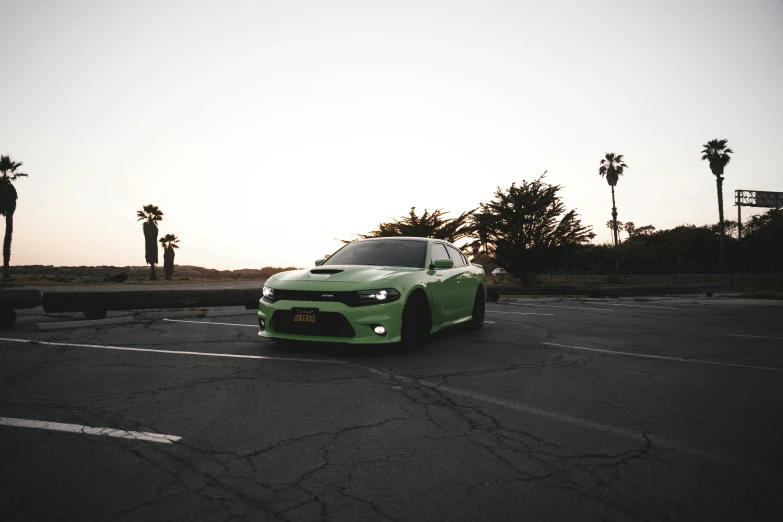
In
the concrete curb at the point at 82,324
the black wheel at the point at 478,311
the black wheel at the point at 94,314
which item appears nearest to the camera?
the concrete curb at the point at 82,324

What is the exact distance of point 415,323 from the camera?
701cm

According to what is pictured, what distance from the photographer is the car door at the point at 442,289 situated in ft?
24.8

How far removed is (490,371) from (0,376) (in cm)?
500

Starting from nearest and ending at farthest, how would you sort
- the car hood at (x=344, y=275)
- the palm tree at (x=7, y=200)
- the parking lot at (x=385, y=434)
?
the parking lot at (x=385, y=434) → the car hood at (x=344, y=275) → the palm tree at (x=7, y=200)

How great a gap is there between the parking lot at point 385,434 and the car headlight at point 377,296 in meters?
0.72

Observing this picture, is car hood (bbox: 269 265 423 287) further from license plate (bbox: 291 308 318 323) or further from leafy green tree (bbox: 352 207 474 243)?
leafy green tree (bbox: 352 207 474 243)

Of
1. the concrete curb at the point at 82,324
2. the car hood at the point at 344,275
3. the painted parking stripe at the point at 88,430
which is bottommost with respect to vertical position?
the painted parking stripe at the point at 88,430

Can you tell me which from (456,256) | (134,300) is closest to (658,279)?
(456,256)

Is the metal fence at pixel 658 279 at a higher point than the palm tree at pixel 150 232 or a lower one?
lower

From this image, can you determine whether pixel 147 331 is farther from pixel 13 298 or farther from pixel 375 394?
pixel 375 394

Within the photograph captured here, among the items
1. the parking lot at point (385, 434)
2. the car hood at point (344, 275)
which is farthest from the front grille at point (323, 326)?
the car hood at point (344, 275)

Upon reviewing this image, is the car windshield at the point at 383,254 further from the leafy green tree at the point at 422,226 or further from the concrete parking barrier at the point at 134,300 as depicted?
the leafy green tree at the point at 422,226

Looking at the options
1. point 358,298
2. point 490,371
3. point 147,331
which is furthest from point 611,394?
point 147,331

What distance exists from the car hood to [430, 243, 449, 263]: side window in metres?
0.92
